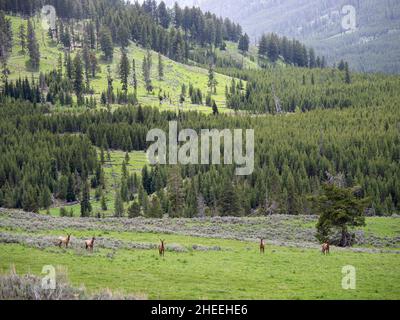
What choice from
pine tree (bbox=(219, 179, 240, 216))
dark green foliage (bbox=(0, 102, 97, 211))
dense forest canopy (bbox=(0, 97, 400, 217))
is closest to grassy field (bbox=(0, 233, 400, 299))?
pine tree (bbox=(219, 179, 240, 216))

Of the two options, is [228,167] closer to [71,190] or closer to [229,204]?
[229,204]

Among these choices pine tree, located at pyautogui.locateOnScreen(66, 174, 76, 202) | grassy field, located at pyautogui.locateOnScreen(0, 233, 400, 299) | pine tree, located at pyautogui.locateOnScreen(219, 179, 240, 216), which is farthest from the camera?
pine tree, located at pyautogui.locateOnScreen(66, 174, 76, 202)

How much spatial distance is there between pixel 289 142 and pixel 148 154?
4552 centimetres

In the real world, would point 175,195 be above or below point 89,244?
below

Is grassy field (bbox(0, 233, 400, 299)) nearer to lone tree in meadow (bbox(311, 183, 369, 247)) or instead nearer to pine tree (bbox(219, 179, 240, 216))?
lone tree in meadow (bbox(311, 183, 369, 247))

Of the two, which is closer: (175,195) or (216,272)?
(216,272)

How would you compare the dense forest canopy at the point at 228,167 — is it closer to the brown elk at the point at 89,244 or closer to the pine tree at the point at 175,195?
the pine tree at the point at 175,195

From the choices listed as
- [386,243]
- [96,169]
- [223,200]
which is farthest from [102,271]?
[96,169]

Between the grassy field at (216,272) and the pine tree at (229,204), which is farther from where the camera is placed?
the pine tree at (229,204)

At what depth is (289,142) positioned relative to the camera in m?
158

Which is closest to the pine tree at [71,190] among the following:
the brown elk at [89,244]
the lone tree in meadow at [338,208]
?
the lone tree in meadow at [338,208]

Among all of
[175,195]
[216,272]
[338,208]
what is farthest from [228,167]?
[216,272]

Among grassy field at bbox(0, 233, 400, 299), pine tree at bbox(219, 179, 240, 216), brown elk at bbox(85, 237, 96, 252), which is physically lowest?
pine tree at bbox(219, 179, 240, 216)
